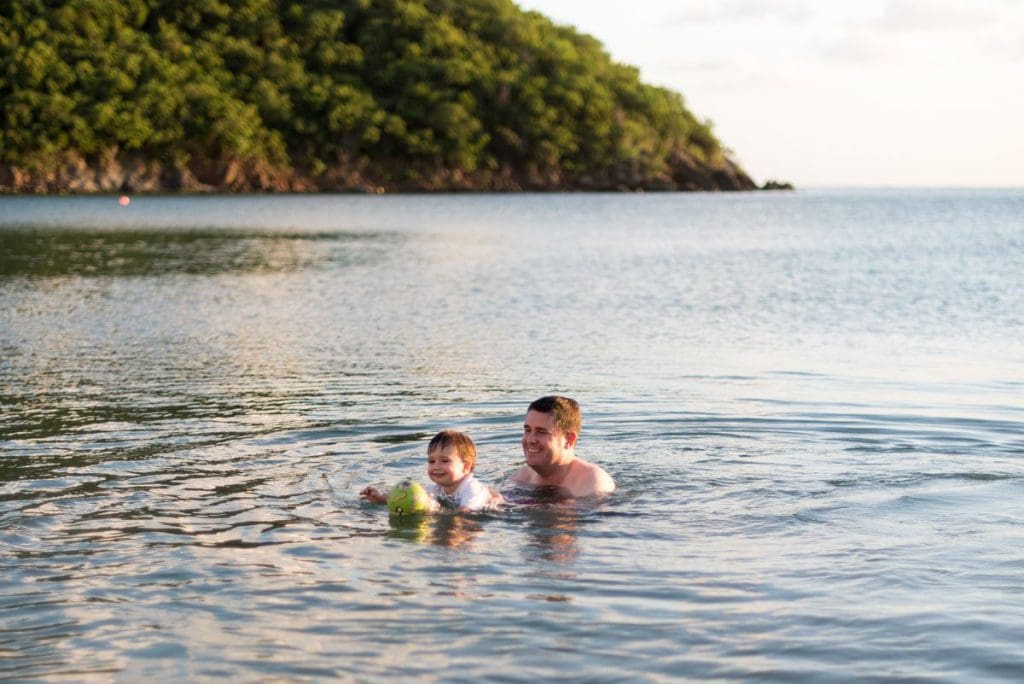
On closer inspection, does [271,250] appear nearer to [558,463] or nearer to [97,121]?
[558,463]

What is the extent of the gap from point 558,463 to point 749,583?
7.35 ft

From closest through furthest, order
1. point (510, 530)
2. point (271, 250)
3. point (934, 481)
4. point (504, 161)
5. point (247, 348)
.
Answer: point (510, 530), point (934, 481), point (247, 348), point (271, 250), point (504, 161)

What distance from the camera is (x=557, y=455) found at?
9461mm

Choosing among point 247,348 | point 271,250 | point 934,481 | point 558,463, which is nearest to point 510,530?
point 558,463

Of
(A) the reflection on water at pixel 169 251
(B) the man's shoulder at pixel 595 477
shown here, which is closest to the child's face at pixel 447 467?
(B) the man's shoulder at pixel 595 477

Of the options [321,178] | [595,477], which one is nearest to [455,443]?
[595,477]

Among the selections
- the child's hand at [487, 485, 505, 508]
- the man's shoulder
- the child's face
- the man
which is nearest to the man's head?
the man

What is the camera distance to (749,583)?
7.61 meters

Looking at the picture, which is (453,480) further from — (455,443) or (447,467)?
(455,443)

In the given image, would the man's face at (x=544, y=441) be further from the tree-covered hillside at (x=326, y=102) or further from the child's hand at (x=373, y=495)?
the tree-covered hillside at (x=326, y=102)

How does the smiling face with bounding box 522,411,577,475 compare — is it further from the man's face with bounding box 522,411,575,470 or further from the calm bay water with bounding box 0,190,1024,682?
the calm bay water with bounding box 0,190,1024,682

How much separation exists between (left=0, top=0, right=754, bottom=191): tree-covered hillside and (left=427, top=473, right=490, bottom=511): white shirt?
12117 centimetres

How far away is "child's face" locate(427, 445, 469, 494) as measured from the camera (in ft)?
28.9

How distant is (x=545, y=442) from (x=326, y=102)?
141616 millimetres
